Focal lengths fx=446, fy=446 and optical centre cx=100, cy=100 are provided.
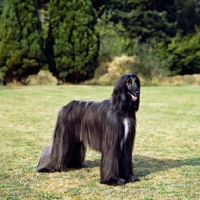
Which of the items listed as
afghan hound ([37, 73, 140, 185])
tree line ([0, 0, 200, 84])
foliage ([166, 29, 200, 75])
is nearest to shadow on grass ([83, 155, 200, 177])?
afghan hound ([37, 73, 140, 185])

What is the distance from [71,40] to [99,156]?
18.0m

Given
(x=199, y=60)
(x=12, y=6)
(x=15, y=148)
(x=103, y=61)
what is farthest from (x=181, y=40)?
(x=15, y=148)

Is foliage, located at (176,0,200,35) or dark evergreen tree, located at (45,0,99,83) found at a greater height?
foliage, located at (176,0,200,35)

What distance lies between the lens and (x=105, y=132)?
5871 mm

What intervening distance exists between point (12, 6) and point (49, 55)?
11.1ft

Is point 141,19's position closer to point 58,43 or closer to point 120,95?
point 58,43

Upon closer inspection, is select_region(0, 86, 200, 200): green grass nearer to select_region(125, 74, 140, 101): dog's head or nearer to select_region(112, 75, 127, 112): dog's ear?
select_region(112, 75, 127, 112): dog's ear

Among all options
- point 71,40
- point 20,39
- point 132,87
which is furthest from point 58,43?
point 132,87

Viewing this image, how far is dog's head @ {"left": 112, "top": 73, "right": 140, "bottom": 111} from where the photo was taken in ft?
18.7

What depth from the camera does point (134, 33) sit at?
3909cm

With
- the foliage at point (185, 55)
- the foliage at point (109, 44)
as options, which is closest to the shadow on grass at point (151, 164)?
the foliage at point (109, 44)

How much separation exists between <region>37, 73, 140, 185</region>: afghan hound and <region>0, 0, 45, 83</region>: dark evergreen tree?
17.3 meters

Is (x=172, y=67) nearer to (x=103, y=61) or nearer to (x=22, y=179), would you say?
(x=103, y=61)

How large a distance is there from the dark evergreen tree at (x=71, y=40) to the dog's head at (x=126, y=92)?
19.0 metres
